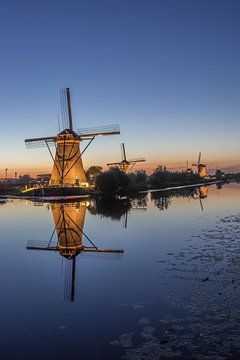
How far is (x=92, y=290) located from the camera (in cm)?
870

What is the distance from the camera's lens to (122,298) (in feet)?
26.1

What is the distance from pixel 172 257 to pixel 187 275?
7.79 feet

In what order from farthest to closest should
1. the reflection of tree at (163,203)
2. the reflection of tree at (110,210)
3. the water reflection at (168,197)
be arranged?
the water reflection at (168,197)
the reflection of tree at (163,203)
the reflection of tree at (110,210)

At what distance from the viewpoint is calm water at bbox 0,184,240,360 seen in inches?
220

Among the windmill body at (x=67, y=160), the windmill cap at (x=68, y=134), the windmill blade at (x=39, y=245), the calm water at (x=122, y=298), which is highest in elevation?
the windmill cap at (x=68, y=134)

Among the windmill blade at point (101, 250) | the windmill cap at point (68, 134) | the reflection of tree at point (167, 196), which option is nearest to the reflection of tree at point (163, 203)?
the reflection of tree at point (167, 196)

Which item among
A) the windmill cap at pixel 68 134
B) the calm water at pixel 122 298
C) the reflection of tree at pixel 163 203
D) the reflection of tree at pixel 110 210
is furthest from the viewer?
the windmill cap at pixel 68 134

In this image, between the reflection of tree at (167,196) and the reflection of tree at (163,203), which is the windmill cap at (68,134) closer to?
the reflection of tree at (167,196)

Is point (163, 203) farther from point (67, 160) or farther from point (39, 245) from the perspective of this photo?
point (39, 245)

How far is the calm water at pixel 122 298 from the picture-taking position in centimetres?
559

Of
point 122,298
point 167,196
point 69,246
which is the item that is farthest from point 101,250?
point 167,196

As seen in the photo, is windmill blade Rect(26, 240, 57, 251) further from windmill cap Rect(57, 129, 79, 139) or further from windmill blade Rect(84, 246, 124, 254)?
windmill cap Rect(57, 129, 79, 139)

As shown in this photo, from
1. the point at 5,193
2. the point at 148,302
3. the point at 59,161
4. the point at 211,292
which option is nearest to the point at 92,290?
the point at 148,302

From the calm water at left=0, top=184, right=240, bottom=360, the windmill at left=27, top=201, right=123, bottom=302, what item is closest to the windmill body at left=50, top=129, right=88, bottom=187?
the windmill at left=27, top=201, right=123, bottom=302
